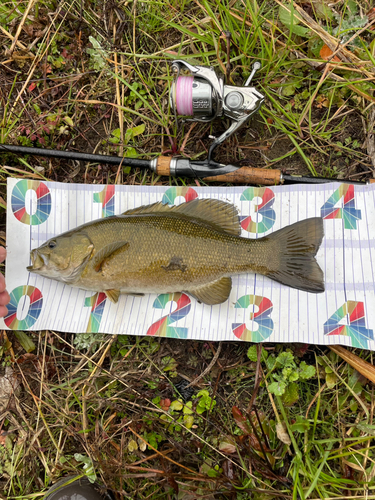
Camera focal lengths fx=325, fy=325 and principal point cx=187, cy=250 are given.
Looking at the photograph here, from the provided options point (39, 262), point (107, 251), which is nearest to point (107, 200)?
point (107, 251)

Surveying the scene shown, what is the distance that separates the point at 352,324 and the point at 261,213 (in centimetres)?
129

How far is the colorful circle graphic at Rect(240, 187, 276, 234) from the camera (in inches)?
123

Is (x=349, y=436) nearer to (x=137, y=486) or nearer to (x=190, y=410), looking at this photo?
(x=190, y=410)

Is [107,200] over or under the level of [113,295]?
over

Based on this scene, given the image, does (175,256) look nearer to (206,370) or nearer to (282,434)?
(206,370)

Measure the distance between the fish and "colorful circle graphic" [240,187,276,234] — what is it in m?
0.26

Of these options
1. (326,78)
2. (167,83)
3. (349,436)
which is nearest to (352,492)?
(349,436)

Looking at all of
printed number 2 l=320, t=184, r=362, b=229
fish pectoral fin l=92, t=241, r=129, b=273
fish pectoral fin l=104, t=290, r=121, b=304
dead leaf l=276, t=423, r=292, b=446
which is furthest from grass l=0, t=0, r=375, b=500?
fish pectoral fin l=92, t=241, r=129, b=273

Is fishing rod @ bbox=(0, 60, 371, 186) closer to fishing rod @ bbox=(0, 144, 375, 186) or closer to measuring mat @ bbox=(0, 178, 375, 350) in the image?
fishing rod @ bbox=(0, 144, 375, 186)

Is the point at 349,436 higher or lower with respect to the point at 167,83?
lower

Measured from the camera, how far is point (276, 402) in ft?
9.55

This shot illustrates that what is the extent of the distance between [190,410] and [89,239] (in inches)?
70.1

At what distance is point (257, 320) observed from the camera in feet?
9.77

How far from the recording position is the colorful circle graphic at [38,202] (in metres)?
3.22
